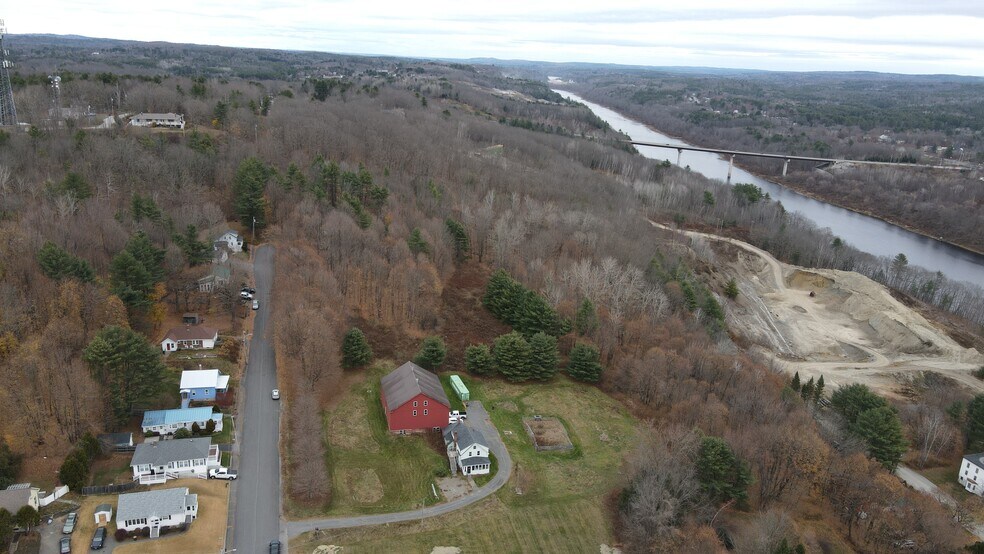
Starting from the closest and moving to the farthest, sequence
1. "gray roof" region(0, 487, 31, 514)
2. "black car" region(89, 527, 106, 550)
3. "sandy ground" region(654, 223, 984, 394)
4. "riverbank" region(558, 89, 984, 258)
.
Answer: "black car" region(89, 527, 106, 550)
"gray roof" region(0, 487, 31, 514)
"sandy ground" region(654, 223, 984, 394)
"riverbank" region(558, 89, 984, 258)

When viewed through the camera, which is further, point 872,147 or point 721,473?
point 872,147

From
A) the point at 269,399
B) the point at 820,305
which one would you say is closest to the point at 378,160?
the point at 269,399

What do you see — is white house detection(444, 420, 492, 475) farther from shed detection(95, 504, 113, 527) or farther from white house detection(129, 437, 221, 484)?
shed detection(95, 504, 113, 527)

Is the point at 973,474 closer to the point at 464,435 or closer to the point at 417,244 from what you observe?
the point at 464,435

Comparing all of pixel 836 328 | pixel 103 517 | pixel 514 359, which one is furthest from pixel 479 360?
pixel 836 328

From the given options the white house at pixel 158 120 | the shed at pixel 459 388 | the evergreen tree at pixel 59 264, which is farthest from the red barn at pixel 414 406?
the white house at pixel 158 120

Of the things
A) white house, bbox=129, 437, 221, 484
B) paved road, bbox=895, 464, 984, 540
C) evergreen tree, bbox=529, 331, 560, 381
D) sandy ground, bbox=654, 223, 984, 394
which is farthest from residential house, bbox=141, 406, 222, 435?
sandy ground, bbox=654, 223, 984, 394
